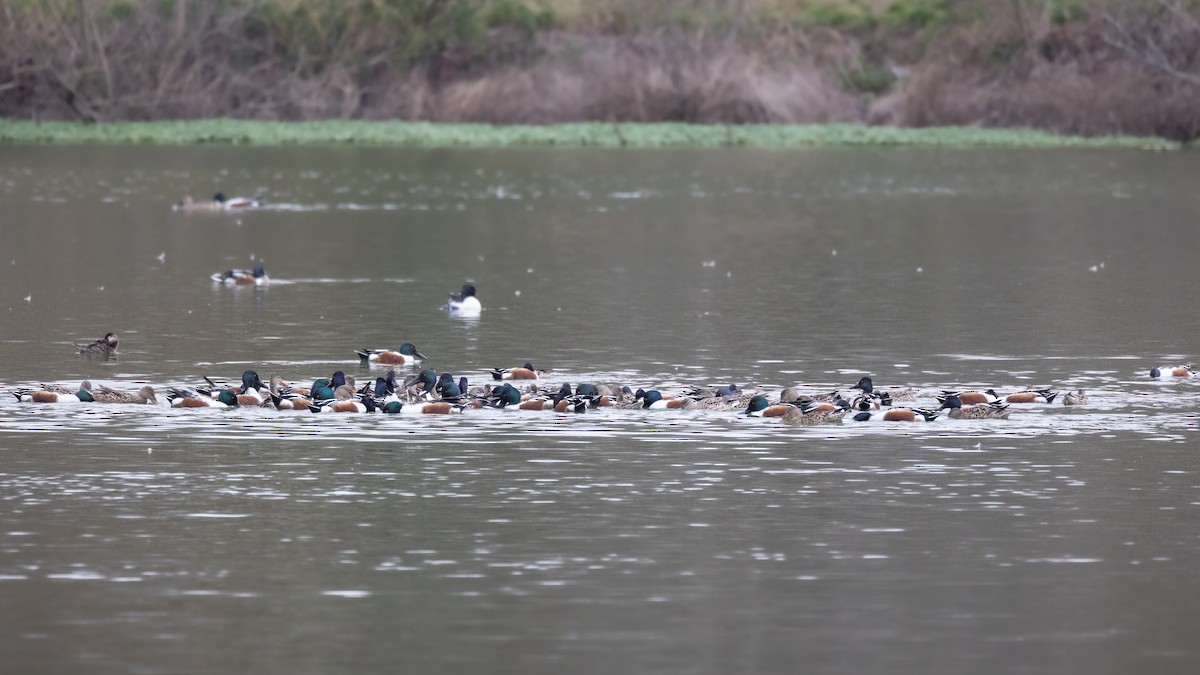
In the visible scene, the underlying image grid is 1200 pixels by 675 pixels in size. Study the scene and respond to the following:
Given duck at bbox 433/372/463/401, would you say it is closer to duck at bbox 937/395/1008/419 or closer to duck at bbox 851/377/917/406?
duck at bbox 851/377/917/406

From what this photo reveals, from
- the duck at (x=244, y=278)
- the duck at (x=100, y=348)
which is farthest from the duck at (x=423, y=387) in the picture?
the duck at (x=244, y=278)

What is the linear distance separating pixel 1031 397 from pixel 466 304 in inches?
346

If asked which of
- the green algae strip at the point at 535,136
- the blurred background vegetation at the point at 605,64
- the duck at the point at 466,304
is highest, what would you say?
the blurred background vegetation at the point at 605,64

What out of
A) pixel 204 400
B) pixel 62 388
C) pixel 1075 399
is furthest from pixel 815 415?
pixel 62 388

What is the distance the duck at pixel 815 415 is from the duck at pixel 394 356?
4828 millimetres

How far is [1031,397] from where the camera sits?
19.3 metres

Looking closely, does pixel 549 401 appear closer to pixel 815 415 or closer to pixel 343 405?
pixel 343 405

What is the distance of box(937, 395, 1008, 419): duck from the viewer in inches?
728

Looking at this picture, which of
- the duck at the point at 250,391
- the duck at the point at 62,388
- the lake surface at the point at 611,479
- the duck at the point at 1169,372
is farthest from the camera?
the duck at the point at 1169,372

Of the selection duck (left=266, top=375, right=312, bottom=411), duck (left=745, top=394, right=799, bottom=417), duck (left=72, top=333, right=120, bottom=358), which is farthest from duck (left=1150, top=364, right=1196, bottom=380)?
duck (left=72, top=333, right=120, bottom=358)

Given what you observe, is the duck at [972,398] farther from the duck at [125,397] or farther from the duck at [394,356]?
the duck at [125,397]

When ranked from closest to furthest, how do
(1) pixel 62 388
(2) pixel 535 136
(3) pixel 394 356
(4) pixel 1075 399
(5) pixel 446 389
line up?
1. (5) pixel 446 389
2. (4) pixel 1075 399
3. (1) pixel 62 388
4. (3) pixel 394 356
5. (2) pixel 535 136

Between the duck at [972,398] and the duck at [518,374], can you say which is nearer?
the duck at [972,398]

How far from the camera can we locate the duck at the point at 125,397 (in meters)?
19.0
